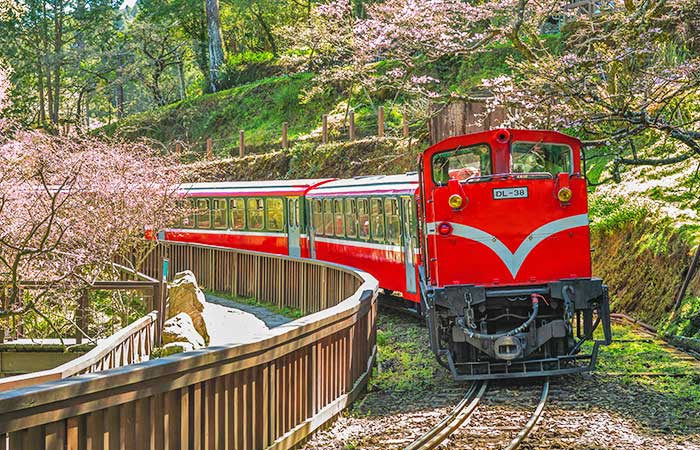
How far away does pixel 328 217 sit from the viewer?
22.9 metres

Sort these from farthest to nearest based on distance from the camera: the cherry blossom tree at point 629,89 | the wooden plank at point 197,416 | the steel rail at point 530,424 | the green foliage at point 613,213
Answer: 1. the green foliage at point 613,213
2. the cherry blossom tree at point 629,89
3. the steel rail at point 530,424
4. the wooden plank at point 197,416

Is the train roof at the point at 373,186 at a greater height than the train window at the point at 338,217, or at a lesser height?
greater

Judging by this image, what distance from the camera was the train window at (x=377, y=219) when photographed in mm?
18889

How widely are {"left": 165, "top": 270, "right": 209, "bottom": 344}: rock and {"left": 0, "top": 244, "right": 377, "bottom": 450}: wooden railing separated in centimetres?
556

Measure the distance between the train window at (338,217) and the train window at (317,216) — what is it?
3.79 feet

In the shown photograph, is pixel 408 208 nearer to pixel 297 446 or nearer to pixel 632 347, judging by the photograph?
pixel 632 347

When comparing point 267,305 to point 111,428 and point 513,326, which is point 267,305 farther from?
point 111,428

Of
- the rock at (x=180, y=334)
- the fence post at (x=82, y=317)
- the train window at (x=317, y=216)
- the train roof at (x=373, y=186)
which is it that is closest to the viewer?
the rock at (x=180, y=334)

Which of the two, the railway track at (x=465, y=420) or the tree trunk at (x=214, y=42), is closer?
the railway track at (x=465, y=420)

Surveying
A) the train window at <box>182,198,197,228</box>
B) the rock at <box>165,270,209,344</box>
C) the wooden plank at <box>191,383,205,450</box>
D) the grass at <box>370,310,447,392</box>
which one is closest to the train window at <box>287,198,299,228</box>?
the train window at <box>182,198,197,228</box>

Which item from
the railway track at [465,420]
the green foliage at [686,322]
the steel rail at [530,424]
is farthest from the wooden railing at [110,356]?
the green foliage at [686,322]

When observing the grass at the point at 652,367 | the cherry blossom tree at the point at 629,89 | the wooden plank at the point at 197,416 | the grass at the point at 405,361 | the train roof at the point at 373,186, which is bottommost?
the grass at the point at 405,361

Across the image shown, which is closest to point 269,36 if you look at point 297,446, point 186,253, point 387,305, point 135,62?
point 135,62

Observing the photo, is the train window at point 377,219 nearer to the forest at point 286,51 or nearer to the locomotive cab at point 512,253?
the forest at point 286,51
